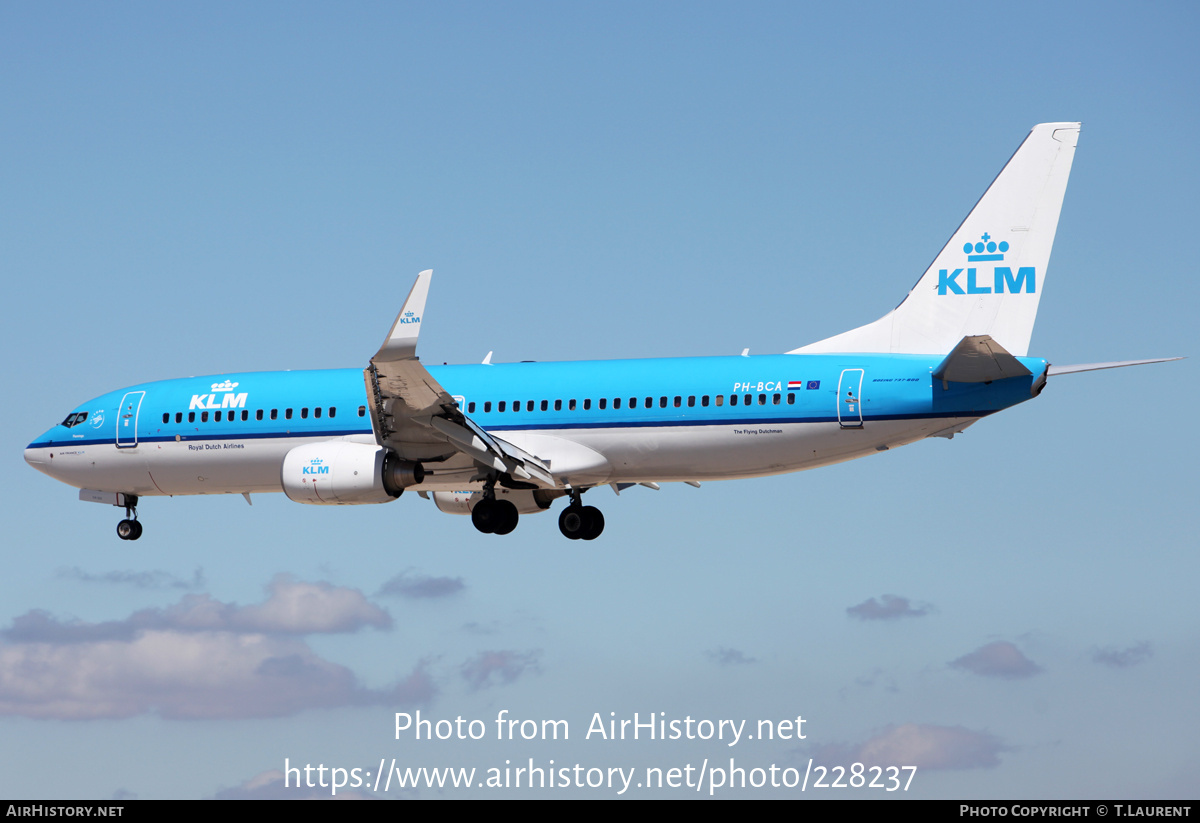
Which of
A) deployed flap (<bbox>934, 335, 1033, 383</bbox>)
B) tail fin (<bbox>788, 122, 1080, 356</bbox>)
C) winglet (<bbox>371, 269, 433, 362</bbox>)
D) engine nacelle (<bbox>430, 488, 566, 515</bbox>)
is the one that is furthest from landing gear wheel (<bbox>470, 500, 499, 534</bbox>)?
deployed flap (<bbox>934, 335, 1033, 383</bbox>)

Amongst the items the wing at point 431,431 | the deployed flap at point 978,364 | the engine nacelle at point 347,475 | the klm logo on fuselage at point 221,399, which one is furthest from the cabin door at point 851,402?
the klm logo on fuselage at point 221,399

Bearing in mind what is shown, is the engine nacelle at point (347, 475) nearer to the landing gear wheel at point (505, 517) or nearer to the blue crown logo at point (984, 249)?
the landing gear wheel at point (505, 517)

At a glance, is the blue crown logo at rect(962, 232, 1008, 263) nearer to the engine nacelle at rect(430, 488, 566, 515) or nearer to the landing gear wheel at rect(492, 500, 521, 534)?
the engine nacelle at rect(430, 488, 566, 515)

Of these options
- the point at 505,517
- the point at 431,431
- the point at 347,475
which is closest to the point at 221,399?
the point at 347,475

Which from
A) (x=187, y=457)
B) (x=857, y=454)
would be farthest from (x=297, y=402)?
(x=857, y=454)

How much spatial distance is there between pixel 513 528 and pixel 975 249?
39.9 feet

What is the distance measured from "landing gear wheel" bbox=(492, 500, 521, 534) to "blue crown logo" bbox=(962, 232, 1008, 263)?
11697mm

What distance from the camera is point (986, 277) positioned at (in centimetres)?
3212

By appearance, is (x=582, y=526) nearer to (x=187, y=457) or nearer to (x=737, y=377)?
(x=737, y=377)

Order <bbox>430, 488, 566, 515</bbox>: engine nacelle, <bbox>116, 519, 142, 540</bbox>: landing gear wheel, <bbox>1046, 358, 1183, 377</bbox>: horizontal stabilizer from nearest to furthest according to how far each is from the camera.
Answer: <bbox>1046, 358, 1183, 377</bbox>: horizontal stabilizer → <bbox>430, 488, 566, 515</bbox>: engine nacelle → <bbox>116, 519, 142, 540</bbox>: landing gear wheel

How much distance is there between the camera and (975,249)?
32375mm

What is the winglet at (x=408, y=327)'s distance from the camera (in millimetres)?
29016

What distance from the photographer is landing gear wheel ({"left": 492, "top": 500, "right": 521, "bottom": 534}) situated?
35000 millimetres

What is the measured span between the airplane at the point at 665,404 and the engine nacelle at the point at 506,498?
2.42 ft
